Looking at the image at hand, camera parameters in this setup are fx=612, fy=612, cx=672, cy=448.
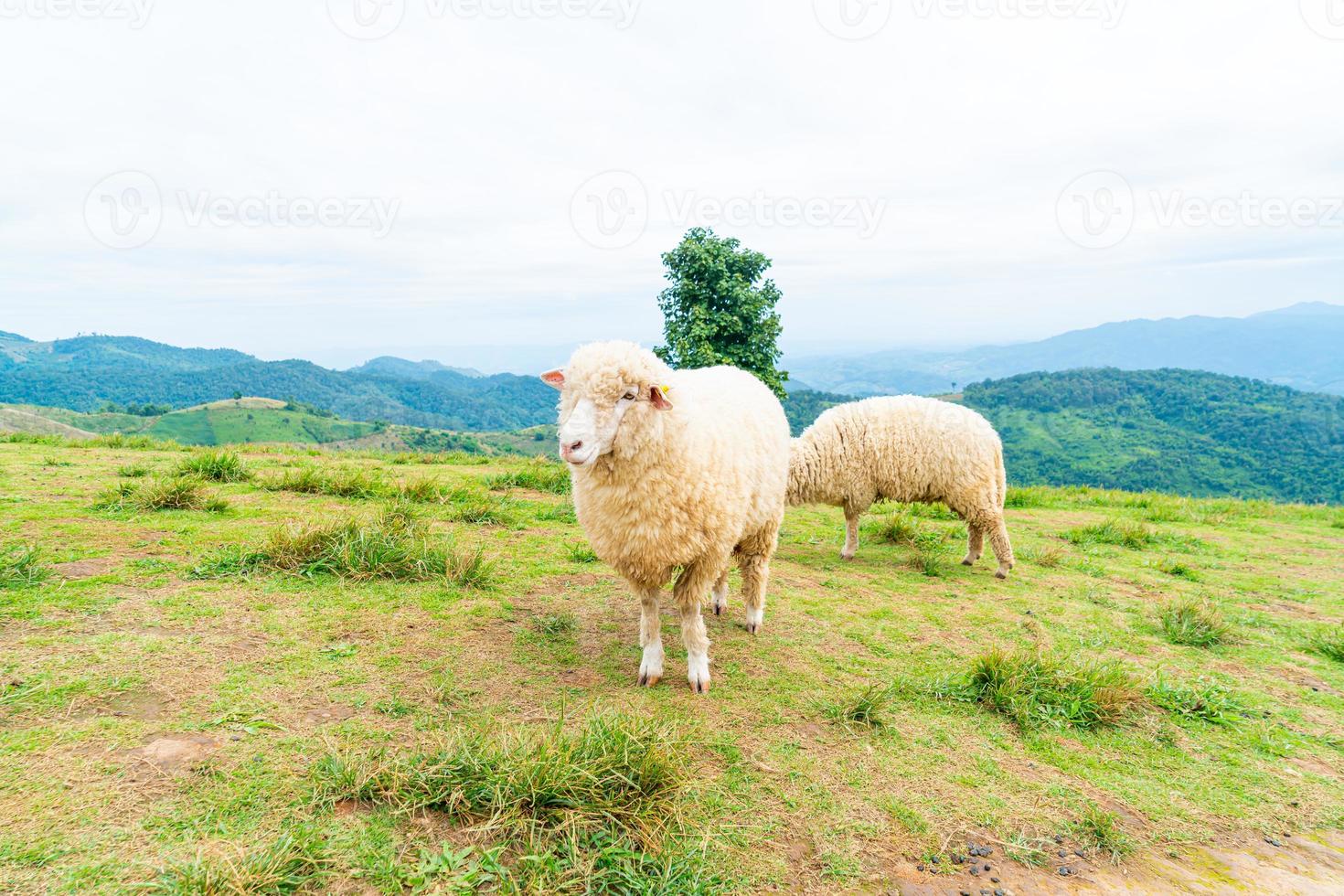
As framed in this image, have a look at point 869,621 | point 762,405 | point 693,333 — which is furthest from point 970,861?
point 693,333

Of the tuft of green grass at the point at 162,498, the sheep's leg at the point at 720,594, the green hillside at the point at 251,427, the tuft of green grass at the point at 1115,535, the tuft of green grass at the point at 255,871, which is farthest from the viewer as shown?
the green hillside at the point at 251,427

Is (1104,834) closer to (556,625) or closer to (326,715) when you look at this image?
(556,625)

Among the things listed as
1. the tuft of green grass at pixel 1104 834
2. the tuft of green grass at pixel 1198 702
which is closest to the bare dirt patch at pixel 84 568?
the tuft of green grass at pixel 1104 834

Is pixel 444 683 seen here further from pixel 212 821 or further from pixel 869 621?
pixel 869 621

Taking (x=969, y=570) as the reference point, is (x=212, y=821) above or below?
above

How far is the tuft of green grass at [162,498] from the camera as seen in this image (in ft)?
21.8

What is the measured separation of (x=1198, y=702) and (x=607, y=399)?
15.5ft

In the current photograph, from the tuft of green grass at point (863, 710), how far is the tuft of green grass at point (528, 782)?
1.38 m

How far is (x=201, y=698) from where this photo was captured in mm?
3381

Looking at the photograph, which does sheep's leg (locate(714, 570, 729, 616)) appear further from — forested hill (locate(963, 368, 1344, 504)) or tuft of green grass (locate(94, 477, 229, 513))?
forested hill (locate(963, 368, 1344, 504))

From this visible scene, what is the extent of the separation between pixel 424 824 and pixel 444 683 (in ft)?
4.27

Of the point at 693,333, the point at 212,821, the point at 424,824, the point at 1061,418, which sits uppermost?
the point at 693,333

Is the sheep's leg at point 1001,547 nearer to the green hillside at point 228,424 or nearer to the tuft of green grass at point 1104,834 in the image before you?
the tuft of green grass at point 1104,834

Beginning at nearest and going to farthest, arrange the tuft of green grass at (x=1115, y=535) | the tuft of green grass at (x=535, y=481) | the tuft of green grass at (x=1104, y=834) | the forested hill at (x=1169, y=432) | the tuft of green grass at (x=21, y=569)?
the tuft of green grass at (x=1104, y=834), the tuft of green grass at (x=21, y=569), the tuft of green grass at (x=1115, y=535), the tuft of green grass at (x=535, y=481), the forested hill at (x=1169, y=432)
